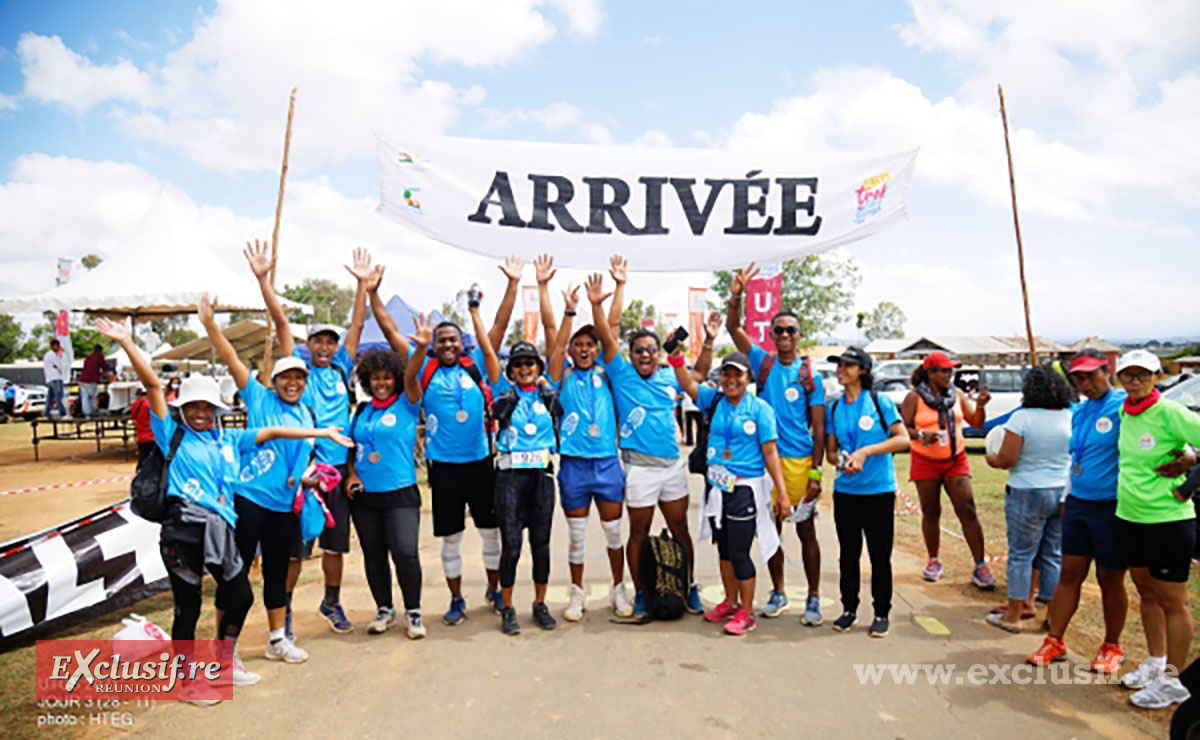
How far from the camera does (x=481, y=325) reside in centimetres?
480

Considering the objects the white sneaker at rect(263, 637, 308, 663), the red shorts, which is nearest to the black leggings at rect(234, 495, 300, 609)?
the white sneaker at rect(263, 637, 308, 663)

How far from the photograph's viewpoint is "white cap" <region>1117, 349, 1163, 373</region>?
3646mm

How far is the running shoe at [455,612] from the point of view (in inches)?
187

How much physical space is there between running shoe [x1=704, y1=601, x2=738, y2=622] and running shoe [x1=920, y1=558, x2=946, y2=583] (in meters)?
1.93

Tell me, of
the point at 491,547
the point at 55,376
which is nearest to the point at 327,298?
the point at 55,376

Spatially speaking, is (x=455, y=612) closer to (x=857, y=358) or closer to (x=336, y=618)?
(x=336, y=618)

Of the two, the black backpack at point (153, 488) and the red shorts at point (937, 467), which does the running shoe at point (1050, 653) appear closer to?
the red shorts at point (937, 467)

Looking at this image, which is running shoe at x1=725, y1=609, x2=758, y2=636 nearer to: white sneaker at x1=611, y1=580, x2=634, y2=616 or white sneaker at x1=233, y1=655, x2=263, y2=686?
white sneaker at x1=611, y1=580, x2=634, y2=616

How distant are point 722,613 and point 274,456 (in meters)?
2.97

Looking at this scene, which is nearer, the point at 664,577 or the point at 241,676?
the point at 241,676

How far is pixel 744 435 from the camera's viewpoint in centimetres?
463

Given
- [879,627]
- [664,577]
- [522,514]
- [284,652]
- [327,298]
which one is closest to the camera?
[284,652]

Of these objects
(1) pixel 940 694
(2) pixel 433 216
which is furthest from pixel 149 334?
(1) pixel 940 694

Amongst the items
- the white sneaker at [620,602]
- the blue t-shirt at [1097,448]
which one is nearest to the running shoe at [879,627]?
the blue t-shirt at [1097,448]
